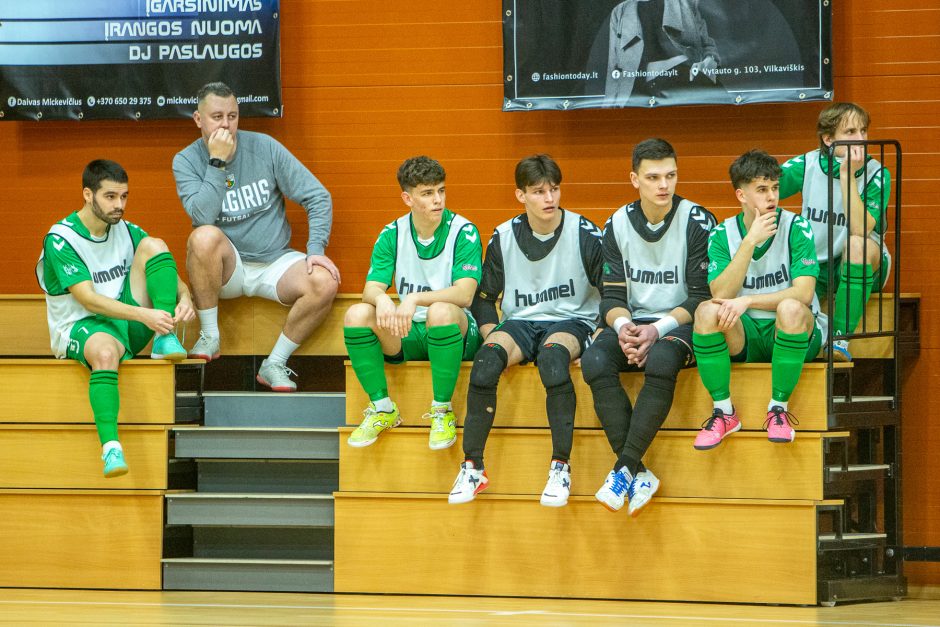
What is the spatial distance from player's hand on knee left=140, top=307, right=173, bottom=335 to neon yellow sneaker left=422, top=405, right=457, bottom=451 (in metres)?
1.08

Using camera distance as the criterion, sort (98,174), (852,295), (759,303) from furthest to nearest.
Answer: (98,174) → (852,295) → (759,303)

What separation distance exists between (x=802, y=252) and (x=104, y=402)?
2.57 metres

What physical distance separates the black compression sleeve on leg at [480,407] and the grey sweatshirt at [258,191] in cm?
118

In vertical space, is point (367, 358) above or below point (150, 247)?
below

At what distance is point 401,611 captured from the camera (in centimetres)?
372

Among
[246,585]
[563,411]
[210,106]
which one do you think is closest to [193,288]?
[210,106]

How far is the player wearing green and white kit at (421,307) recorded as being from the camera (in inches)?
160

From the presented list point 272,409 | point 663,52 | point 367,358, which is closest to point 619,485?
point 367,358

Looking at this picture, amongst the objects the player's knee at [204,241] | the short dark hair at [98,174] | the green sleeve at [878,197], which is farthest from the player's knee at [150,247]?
the green sleeve at [878,197]

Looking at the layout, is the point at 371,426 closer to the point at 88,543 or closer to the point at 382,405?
the point at 382,405

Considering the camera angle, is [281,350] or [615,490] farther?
[281,350]

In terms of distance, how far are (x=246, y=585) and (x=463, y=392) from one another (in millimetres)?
1064

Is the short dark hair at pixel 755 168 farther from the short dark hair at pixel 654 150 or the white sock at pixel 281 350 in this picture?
the white sock at pixel 281 350

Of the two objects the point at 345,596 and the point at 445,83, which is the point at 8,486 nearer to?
the point at 345,596
